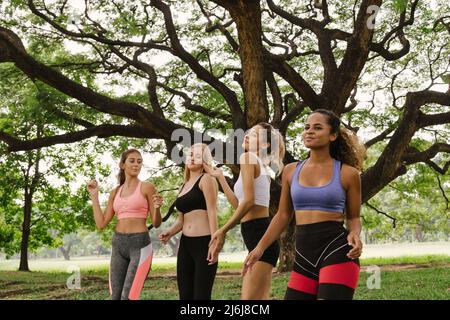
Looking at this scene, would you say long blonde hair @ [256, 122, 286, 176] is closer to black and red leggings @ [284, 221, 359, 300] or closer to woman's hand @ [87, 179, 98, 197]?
black and red leggings @ [284, 221, 359, 300]

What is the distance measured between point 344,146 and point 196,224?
157 cm

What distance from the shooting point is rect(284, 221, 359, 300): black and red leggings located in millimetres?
3014

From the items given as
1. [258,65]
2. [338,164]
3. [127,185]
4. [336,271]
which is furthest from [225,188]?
[258,65]

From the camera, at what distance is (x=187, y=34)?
1680 cm

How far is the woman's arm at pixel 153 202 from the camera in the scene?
4.78 meters

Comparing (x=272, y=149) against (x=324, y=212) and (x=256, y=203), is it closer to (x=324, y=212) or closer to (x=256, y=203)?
(x=256, y=203)

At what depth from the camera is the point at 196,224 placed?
15.0 feet

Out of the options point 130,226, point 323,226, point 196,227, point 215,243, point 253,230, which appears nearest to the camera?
point 323,226

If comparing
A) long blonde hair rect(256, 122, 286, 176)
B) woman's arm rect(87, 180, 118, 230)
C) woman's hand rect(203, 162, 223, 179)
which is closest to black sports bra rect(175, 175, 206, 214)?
woman's hand rect(203, 162, 223, 179)

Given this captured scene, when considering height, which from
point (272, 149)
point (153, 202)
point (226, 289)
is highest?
point (272, 149)

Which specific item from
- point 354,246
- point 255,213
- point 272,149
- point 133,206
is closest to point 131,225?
point 133,206

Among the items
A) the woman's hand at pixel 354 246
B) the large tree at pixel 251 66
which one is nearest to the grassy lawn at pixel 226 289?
the large tree at pixel 251 66

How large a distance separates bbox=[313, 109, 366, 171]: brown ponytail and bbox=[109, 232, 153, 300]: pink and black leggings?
1932 mm

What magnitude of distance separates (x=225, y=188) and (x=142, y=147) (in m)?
15.5
